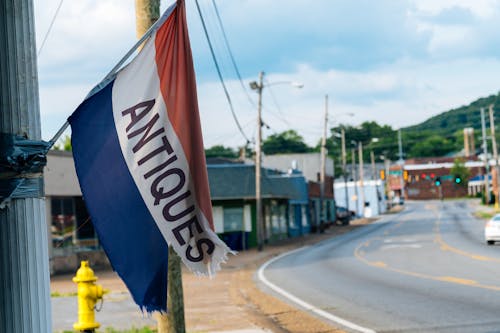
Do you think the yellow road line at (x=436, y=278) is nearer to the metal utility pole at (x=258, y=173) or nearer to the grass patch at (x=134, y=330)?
the grass patch at (x=134, y=330)

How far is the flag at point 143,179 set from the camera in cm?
565

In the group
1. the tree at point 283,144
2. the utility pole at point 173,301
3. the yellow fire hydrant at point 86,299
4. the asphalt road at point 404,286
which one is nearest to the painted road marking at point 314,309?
the asphalt road at point 404,286

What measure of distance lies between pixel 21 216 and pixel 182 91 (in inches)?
63.8

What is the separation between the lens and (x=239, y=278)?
2591cm

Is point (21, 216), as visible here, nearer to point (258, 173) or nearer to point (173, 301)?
point (173, 301)

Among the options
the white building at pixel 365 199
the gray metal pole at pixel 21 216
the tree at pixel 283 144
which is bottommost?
the white building at pixel 365 199

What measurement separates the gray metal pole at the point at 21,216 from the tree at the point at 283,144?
13475 cm

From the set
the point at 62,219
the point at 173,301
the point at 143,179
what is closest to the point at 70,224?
the point at 62,219

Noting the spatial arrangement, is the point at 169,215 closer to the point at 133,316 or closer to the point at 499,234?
the point at 133,316

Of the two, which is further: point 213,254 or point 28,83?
point 213,254

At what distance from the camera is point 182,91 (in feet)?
19.5

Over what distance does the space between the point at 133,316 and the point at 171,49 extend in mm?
10281

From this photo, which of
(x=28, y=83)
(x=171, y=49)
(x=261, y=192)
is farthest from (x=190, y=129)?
(x=261, y=192)

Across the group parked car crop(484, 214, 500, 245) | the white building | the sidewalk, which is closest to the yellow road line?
the sidewalk
